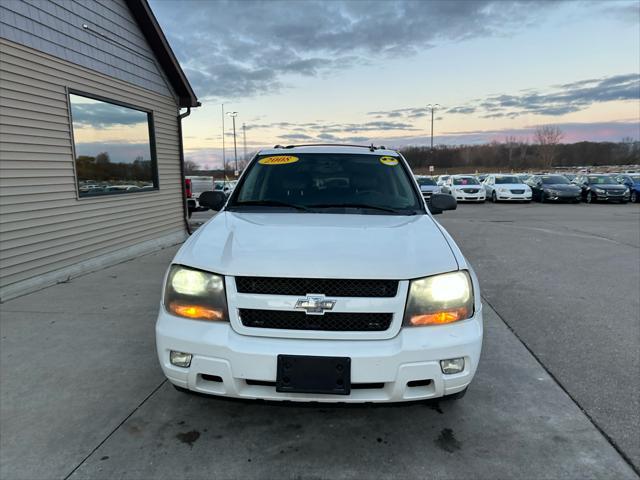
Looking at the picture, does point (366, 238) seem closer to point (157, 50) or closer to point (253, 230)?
point (253, 230)

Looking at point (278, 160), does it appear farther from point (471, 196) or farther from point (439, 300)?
point (471, 196)

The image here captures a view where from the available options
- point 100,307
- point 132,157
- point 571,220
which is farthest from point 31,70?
point 571,220

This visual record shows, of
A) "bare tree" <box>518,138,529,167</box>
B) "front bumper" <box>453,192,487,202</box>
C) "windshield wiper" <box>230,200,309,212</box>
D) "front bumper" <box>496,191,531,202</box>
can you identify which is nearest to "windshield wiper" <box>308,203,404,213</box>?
"windshield wiper" <box>230,200,309,212</box>

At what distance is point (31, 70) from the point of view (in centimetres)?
585

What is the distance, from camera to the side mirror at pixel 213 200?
12.8ft

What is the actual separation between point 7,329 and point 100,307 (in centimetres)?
91

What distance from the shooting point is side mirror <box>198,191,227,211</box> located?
389cm

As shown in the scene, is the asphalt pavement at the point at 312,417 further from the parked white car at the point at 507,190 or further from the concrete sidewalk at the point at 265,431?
the parked white car at the point at 507,190

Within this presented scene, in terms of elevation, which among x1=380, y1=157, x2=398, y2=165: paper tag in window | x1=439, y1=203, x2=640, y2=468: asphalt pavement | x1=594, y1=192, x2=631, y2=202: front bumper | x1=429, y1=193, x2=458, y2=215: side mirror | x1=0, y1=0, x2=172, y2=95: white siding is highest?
x1=0, y1=0, x2=172, y2=95: white siding

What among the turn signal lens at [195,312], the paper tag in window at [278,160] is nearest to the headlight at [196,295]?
the turn signal lens at [195,312]

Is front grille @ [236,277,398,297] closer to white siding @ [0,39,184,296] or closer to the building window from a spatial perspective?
white siding @ [0,39,184,296]

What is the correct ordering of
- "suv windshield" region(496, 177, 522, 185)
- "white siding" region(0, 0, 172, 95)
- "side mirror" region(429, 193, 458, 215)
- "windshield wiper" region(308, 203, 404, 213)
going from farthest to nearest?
"suv windshield" region(496, 177, 522, 185), "white siding" region(0, 0, 172, 95), "side mirror" region(429, 193, 458, 215), "windshield wiper" region(308, 203, 404, 213)

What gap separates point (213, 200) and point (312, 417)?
205 centimetres

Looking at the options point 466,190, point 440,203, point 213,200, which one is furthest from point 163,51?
point 466,190
